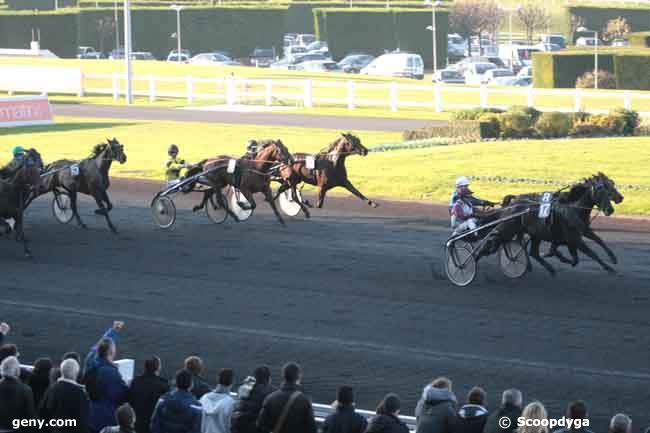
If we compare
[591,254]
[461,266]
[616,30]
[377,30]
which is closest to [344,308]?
[461,266]

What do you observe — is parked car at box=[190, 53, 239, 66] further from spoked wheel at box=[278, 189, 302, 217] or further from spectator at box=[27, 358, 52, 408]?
spectator at box=[27, 358, 52, 408]

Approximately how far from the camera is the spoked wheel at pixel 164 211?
770 inches

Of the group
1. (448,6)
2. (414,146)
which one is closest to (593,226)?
(414,146)

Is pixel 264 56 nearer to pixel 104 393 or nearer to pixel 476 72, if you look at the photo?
pixel 476 72

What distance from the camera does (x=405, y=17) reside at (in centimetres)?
7331

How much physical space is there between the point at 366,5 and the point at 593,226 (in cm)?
6676

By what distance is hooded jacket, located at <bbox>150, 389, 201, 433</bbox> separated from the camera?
8.45 metres

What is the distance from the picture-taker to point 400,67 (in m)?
60.1

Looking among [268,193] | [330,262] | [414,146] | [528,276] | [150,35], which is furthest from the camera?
[150,35]

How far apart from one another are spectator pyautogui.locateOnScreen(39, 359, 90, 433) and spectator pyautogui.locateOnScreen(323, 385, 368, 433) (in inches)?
65.9

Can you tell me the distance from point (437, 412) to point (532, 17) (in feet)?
241

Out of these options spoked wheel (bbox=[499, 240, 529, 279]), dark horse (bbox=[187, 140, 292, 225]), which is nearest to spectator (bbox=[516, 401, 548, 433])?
spoked wheel (bbox=[499, 240, 529, 279])

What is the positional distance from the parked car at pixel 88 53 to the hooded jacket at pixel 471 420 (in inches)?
2475

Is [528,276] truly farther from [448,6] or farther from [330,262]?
[448,6]
